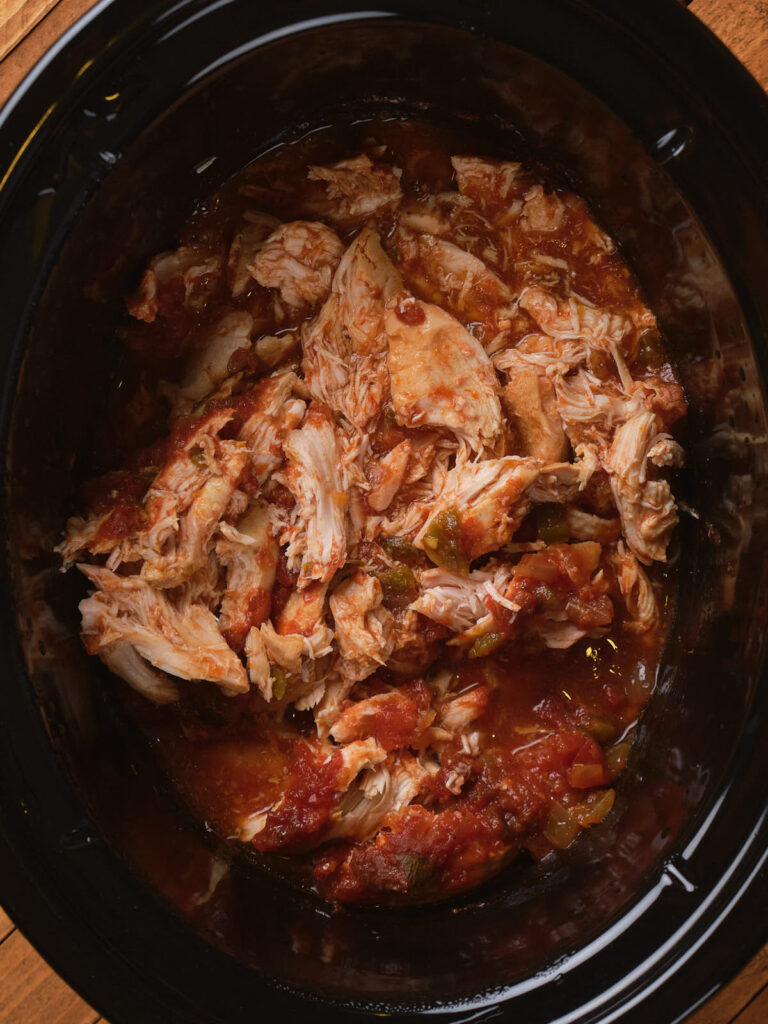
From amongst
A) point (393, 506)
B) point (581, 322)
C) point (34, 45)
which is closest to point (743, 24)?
point (581, 322)

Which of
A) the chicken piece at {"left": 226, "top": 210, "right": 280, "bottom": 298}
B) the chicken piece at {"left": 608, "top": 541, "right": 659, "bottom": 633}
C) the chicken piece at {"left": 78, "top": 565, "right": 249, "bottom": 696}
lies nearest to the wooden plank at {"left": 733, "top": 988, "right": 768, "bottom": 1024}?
the chicken piece at {"left": 608, "top": 541, "right": 659, "bottom": 633}

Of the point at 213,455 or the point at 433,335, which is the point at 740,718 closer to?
the point at 433,335

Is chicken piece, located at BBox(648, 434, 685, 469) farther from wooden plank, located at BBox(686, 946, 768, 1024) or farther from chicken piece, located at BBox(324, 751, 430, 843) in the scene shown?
wooden plank, located at BBox(686, 946, 768, 1024)

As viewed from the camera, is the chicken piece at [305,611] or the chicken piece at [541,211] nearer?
the chicken piece at [305,611]

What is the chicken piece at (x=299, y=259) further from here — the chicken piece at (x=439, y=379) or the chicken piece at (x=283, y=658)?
the chicken piece at (x=283, y=658)

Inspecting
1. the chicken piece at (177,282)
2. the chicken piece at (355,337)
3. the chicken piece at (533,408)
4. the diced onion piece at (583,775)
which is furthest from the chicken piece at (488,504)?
the chicken piece at (177,282)

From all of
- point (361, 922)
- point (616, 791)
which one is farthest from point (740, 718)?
point (361, 922)

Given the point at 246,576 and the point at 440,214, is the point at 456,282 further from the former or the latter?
the point at 246,576
